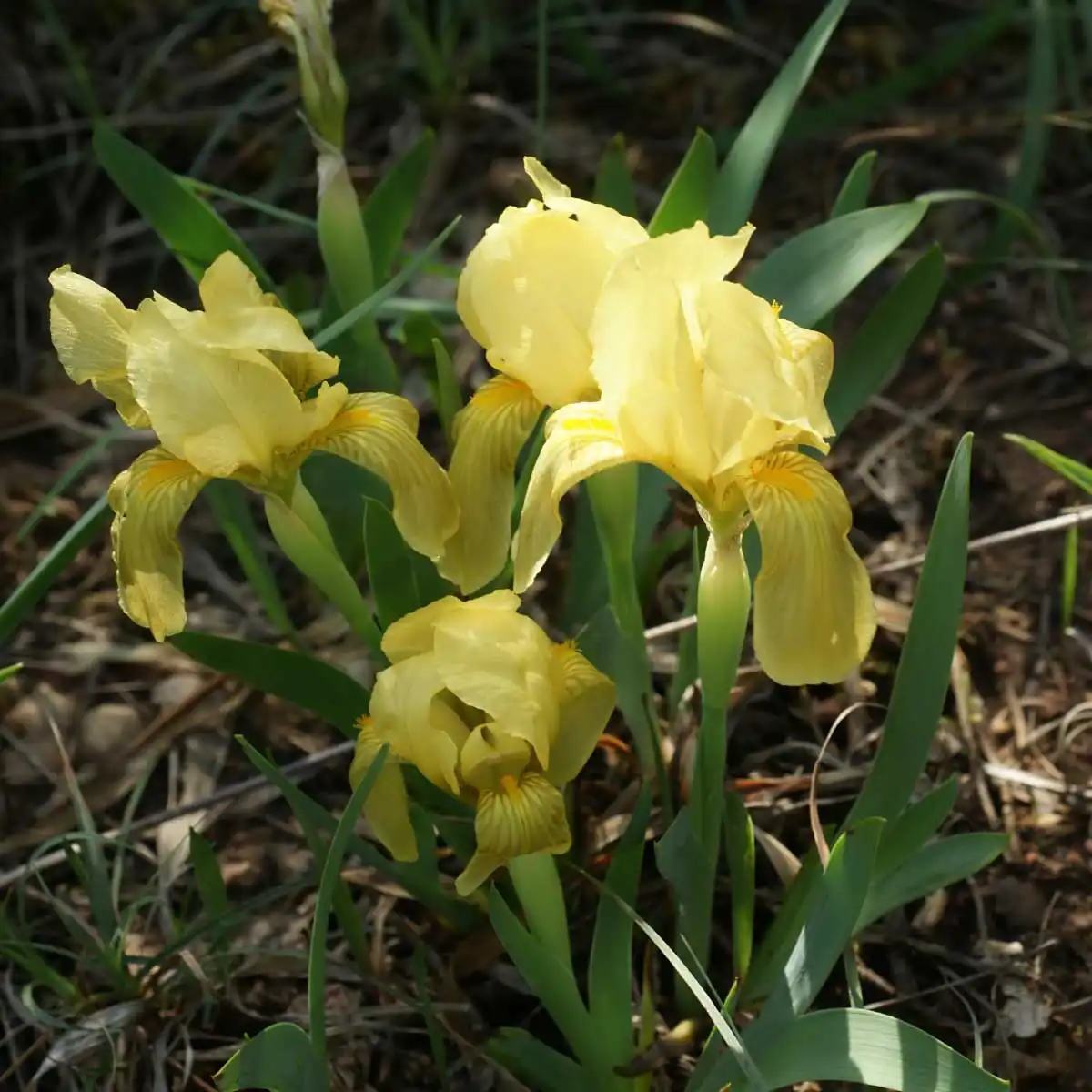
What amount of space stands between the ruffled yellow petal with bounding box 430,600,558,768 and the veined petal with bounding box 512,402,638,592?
5cm

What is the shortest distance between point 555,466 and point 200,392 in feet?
1.09

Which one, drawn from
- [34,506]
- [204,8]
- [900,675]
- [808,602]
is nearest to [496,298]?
[808,602]

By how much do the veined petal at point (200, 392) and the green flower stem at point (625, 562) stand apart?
0.32 m

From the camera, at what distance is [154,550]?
46.9 inches

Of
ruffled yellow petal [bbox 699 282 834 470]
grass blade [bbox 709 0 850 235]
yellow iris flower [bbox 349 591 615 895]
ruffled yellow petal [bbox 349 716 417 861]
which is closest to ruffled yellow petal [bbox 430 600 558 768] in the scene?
yellow iris flower [bbox 349 591 615 895]

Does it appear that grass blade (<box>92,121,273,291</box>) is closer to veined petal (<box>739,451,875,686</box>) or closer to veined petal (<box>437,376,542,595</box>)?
veined petal (<box>437,376,542,595</box>)

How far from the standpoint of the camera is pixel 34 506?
2.21m

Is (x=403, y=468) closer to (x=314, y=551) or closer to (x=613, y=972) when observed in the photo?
(x=314, y=551)

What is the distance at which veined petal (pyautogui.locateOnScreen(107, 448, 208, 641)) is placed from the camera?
1.19 m

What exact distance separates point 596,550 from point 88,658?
2.79 ft

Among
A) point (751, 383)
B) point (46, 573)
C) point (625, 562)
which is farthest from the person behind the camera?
point (46, 573)

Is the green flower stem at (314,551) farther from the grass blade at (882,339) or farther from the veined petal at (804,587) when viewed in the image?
the grass blade at (882,339)

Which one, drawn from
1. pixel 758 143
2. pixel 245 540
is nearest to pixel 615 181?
pixel 758 143

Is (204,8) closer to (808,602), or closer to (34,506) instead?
(34,506)
